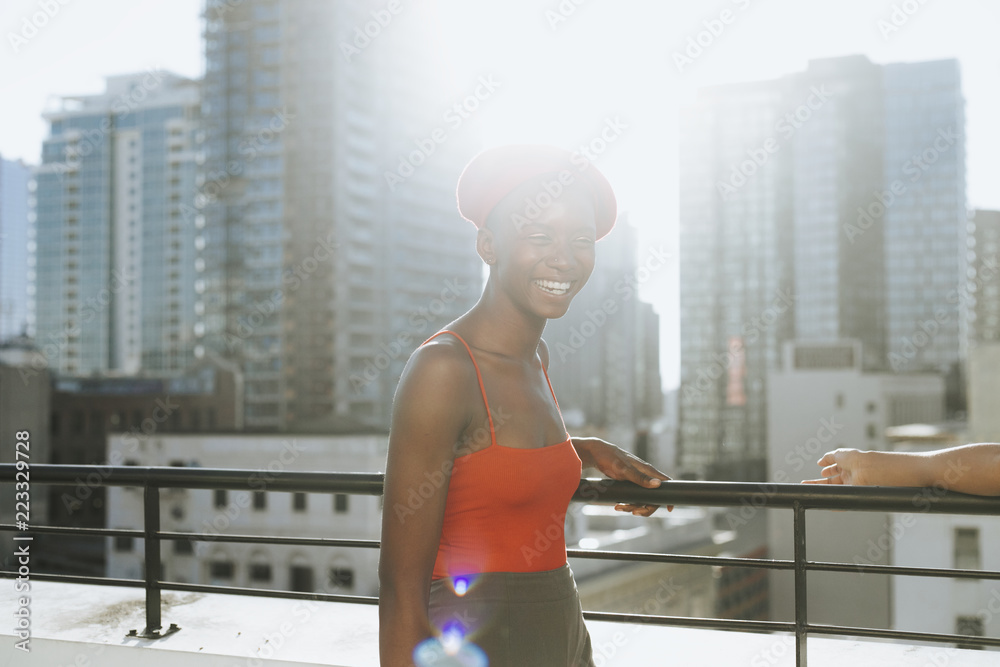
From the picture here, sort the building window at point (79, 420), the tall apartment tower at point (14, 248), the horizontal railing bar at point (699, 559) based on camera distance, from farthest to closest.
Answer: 1. the tall apartment tower at point (14, 248)
2. the building window at point (79, 420)
3. the horizontal railing bar at point (699, 559)

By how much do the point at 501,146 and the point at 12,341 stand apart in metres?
36.0

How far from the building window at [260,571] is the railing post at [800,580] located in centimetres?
2598

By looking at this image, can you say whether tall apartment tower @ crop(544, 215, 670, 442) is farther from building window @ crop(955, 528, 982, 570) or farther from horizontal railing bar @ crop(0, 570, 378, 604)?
horizontal railing bar @ crop(0, 570, 378, 604)

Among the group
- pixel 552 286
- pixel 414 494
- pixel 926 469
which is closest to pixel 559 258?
pixel 552 286

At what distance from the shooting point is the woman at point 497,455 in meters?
0.99

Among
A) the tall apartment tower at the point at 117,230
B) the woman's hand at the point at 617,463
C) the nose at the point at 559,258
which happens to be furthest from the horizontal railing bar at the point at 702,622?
the tall apartment tower at the point at 117,230

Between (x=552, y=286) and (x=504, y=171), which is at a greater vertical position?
(x=504, y=171)

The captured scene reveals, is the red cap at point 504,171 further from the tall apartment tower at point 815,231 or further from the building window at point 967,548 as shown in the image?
the tall apartment tower at point 815,231

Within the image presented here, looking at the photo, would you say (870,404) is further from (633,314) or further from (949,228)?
(633,314)

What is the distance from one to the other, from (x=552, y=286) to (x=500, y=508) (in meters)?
0.33

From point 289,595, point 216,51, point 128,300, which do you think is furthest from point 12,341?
point 289,595

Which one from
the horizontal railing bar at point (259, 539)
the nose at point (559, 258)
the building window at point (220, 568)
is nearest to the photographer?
the nose at point (559, 258)

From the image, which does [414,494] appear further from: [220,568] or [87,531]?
[220,568]

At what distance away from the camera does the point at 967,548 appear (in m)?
16.5
